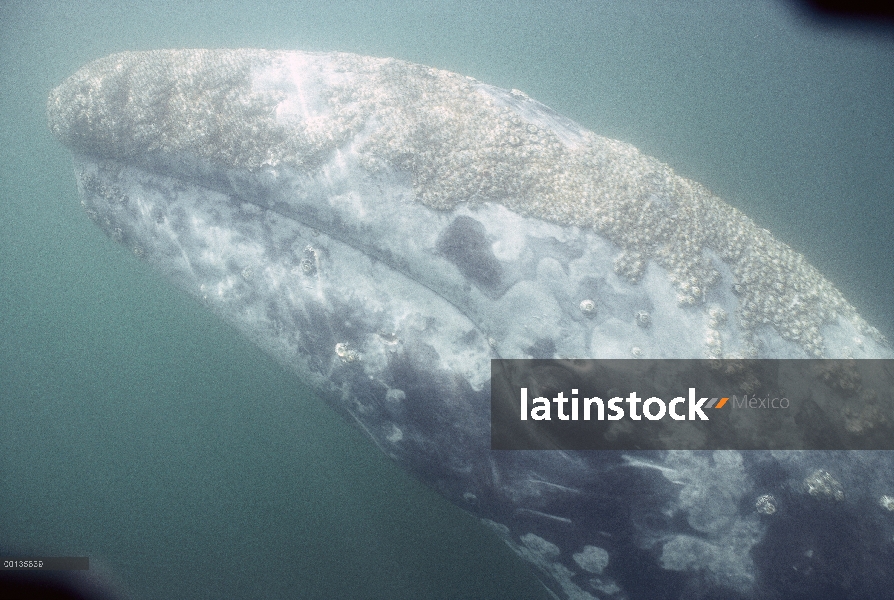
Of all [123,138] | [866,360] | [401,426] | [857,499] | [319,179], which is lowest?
[857,499]

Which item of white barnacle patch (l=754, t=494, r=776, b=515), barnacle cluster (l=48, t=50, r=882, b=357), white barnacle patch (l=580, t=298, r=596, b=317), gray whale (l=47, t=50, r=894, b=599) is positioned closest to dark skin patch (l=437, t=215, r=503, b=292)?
gray whale (l=47, t=50, r=894, b=599)

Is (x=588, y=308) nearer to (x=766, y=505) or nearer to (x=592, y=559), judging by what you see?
(x=766, y=505)

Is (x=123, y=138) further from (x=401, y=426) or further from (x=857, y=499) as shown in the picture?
(x=857, y=499)

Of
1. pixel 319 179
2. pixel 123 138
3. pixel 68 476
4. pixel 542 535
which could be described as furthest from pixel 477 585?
pixel 68 476

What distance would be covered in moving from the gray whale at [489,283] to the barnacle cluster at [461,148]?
0.11 feet

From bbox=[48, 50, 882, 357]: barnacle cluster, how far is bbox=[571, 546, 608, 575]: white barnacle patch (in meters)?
2.92

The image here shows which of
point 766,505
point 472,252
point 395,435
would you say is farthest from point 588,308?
point 395,435

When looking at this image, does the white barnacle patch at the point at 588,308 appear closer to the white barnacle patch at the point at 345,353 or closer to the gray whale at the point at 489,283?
the gray whale at the point at 489,283

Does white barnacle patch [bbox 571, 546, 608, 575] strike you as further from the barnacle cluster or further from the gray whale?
the barnacle cluster

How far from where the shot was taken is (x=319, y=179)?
5027 millimetres

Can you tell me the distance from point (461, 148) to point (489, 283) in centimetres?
178

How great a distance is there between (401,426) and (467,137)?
3817 millimetres

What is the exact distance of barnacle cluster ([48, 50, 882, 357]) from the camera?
4.60 m

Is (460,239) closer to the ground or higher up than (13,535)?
higher up
